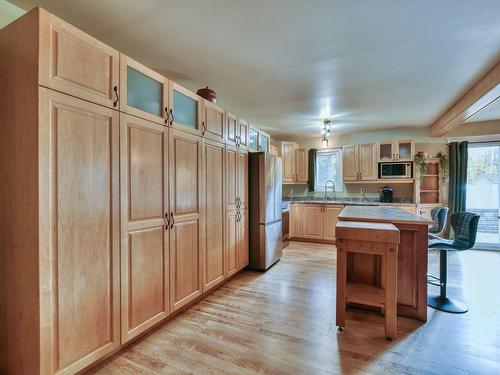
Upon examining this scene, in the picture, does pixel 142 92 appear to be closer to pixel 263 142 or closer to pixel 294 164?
pixel 263 142

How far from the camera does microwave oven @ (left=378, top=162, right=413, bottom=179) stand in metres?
5.05

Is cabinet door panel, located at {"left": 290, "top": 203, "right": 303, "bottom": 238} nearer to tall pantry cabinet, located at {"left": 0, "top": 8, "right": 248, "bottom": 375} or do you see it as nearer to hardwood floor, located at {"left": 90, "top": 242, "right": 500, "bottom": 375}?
hardwood floor, located at {"left": 90, "top": 242, "right": 500, "bottom": 375}

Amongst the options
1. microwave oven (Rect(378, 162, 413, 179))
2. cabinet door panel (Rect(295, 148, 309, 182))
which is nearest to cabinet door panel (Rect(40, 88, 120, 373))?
cabinet door panel (Rect(295, 148, 309, 182))

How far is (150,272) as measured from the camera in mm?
2010

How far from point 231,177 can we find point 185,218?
3.21 feet

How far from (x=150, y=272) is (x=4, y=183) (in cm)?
112

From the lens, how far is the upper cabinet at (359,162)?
5.31 m

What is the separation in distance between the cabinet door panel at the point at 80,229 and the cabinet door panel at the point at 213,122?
3.50ft

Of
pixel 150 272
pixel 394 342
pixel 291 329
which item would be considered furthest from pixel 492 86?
pixel 150 272

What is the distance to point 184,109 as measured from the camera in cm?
238

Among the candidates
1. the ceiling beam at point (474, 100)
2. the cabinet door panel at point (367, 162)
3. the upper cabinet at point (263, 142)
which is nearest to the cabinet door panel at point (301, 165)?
the cabinet door panel at point (367, 162)

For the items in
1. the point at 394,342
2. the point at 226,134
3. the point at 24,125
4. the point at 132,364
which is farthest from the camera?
the point at 226,134

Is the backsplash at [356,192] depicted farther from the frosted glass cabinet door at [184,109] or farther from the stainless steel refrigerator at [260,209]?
the frosted glass cabinet door at [184,109]

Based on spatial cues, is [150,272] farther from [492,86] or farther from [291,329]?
[492,86]
